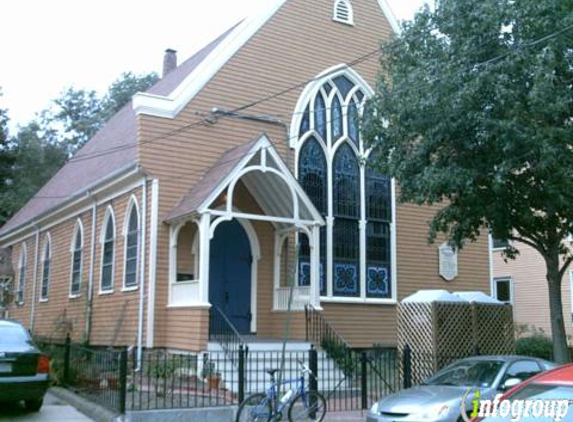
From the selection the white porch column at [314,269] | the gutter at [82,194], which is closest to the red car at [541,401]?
the white porch column at [314,269]

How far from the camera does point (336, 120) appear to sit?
20.2m

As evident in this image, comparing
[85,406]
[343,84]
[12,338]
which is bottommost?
[85,406]

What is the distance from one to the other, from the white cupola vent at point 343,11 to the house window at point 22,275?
15403 mm

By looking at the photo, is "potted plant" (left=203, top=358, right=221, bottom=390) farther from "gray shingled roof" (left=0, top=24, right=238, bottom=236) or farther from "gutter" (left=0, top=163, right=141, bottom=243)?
"gray shingled roof" (left=0, top=24, right=238, bottom=236)

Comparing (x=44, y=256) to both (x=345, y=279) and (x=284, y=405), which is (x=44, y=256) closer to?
(x=345, y=279)

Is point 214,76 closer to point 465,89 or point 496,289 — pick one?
point 465,89

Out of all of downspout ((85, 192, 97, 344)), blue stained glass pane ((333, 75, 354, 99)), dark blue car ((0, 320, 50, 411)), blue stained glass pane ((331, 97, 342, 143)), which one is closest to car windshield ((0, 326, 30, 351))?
dark blue car ((0, 320, 50, 411))

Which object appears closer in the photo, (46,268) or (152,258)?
(152,258)

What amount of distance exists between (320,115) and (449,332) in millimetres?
7549

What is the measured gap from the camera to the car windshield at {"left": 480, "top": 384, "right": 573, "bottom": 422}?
5344mm

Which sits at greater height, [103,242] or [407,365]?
[103,242]

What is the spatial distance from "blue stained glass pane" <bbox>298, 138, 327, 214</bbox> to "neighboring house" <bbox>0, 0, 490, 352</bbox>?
0.03 meters

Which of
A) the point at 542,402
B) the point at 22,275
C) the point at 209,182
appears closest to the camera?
the point at 542,402

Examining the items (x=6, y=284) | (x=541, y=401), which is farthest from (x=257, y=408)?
(x=6, y=284)
